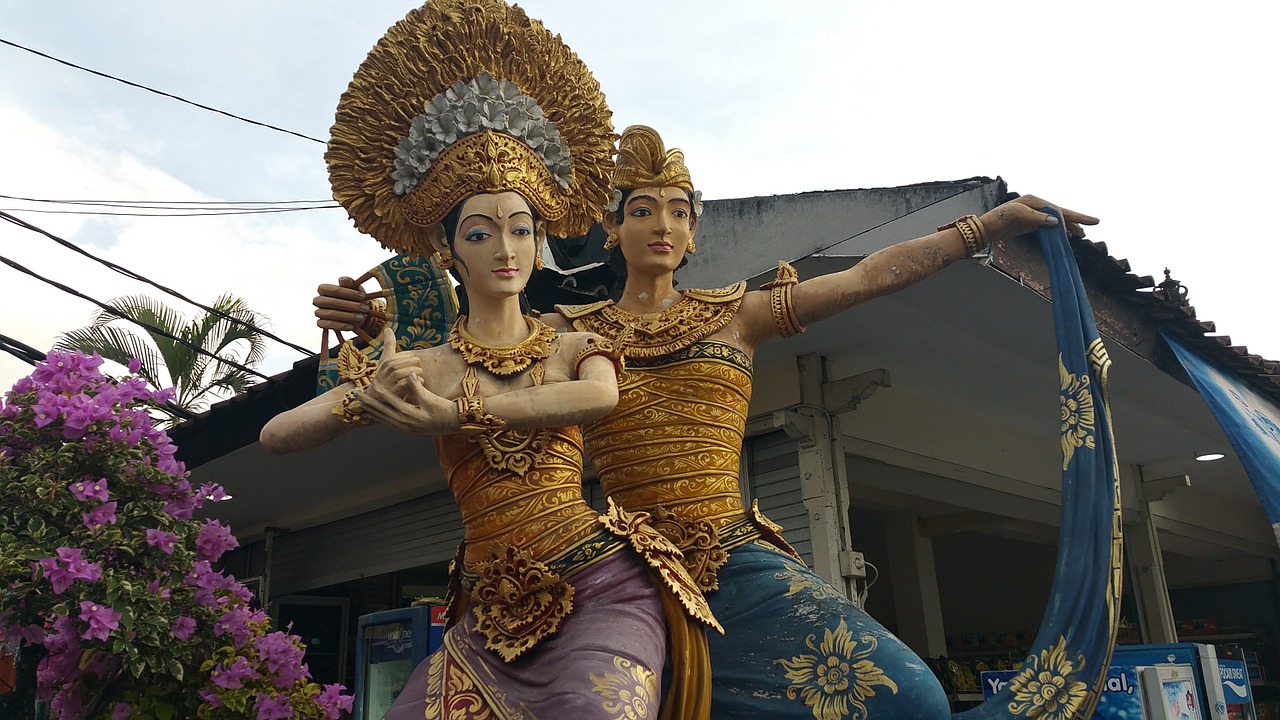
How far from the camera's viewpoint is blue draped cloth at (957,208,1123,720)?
230cm

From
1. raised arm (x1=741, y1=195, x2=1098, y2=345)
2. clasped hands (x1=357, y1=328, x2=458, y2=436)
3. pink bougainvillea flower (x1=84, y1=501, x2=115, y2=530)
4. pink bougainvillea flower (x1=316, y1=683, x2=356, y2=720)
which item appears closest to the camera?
clasped hands (x1=357, y1=328, x2=458, y2=436)

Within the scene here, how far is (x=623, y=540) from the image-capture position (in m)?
2.21

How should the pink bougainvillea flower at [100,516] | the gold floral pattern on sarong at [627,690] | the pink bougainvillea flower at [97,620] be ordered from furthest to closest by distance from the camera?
the pink bougainvillea flower at [100,516], the pink bougainvillea flower at [97,620], the gold floral pattern on sarong at [627,690]

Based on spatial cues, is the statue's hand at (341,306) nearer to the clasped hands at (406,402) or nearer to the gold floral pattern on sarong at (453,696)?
the clasped hands at (406,402)

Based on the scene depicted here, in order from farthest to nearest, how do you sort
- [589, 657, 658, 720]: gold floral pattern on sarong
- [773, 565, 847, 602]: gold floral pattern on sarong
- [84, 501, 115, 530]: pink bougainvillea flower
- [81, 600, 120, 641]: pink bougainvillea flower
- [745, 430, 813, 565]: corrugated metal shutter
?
[745, 430, 813, 565]: corrugated metal shutter < [84, 501, 115, 530]: pink bougainvillea flower < [81, 600, 120, 641]: pink bougainvillea flower < [773, 565, 847, 602]: gold floral pattern on sarong < [589, 657, 658, 720]: gold floral pattern on sarong

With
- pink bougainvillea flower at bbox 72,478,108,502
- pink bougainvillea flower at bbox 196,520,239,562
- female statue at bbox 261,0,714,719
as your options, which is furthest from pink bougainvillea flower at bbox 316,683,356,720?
female statue at bbox 261,0,714,719

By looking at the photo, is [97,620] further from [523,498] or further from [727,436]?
[727,436]

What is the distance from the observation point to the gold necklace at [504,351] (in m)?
2.31

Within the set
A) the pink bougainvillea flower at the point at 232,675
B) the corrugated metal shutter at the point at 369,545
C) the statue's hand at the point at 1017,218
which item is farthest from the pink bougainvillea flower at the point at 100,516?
the corrugated metal shutter at the point at 369,545

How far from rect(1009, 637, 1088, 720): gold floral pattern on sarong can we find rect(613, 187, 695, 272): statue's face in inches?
56.2

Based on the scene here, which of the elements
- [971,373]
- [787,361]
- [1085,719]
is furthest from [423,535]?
[1085,719]

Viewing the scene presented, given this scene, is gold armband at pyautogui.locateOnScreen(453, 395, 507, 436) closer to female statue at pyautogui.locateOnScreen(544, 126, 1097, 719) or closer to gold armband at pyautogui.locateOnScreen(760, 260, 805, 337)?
female statue at pyautogui.locateOnScreen(544, 126, 1097, 719)

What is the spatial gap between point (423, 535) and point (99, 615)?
4.93 metres

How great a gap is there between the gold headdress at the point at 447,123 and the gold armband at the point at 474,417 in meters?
0.58
